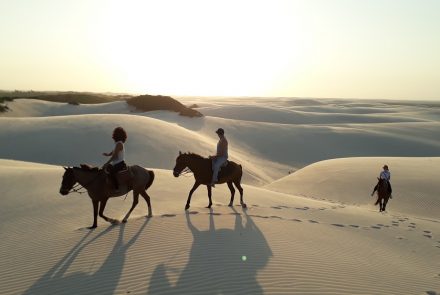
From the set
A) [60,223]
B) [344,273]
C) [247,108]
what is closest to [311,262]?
[344,273]

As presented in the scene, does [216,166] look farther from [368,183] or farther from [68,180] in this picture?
[368,183]

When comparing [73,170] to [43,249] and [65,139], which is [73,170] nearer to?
[43,249]

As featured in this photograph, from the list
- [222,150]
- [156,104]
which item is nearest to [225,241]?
[222,150]

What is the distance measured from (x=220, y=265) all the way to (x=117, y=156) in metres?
3.68

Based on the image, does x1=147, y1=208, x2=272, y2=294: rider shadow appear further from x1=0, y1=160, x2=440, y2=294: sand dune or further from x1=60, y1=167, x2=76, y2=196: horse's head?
x1=60, y1=167, x2=76, y2=196: horse's head

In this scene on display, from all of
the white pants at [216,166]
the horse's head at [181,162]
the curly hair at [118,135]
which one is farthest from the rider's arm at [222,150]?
the curly hair at [118,135]

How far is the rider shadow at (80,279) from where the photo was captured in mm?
6973

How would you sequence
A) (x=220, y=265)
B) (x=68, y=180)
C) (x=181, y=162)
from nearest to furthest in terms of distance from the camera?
(x=220, y=265), (x=68, y=180), (x=181, y=162)

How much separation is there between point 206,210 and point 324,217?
4092mm

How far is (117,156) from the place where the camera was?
9.80 meters

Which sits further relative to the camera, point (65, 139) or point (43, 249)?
point (65, 139)

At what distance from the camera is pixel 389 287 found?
784cm

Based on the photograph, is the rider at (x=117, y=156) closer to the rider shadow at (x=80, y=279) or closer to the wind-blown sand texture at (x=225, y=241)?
the wind-blown sand texture at (x=225, y=241)

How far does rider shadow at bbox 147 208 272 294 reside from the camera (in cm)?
695
